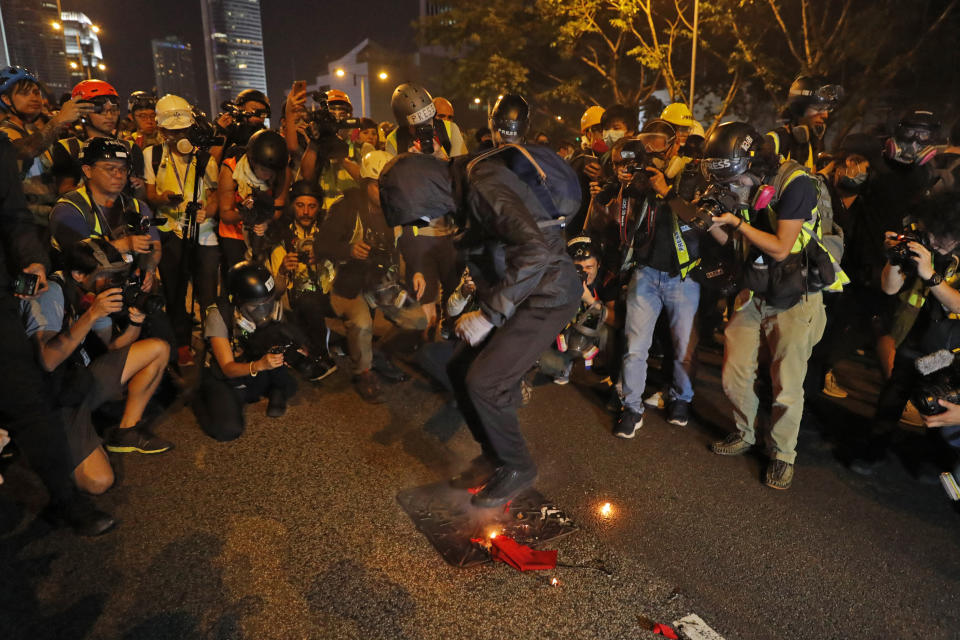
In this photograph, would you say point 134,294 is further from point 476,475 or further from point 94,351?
point 476,475

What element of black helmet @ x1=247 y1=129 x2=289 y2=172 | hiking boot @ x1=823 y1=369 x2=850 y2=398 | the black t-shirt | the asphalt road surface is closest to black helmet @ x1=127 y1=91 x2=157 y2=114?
black helmet @ x1=247 y1=129 x2=289 y2=172

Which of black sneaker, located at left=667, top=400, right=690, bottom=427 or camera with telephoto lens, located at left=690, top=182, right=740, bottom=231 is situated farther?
black sneaker, located at left=667, top=400, right=690, bottom=427

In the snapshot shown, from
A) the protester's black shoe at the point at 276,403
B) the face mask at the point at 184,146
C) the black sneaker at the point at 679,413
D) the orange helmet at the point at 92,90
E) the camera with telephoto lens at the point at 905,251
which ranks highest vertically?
the orange helmet at the point at 92,90

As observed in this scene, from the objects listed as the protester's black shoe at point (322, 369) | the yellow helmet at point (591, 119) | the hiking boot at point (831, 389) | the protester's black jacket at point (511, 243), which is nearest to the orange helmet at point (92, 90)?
the protester's black shoe at point (322, 369)

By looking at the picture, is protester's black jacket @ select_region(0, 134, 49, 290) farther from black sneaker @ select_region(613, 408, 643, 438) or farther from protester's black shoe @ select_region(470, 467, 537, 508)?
black sneaker @ select_region(613, 408, 643, 438)

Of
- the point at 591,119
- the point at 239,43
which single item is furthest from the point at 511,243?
the point at 239,43

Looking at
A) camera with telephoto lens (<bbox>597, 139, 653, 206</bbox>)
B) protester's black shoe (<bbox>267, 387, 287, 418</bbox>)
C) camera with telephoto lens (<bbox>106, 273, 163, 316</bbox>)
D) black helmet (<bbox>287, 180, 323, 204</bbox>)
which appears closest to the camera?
camera with telephoto lens (<bbox>106, 273, 163, 316</bbox>)

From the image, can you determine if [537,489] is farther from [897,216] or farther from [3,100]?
[3,100]

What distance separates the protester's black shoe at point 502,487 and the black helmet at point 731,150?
6.86 feet

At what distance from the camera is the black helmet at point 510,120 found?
337cm

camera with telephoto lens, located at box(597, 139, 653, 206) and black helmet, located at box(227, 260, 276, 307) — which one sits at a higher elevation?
camera with telephoto lens, located at box(597, 139, 653, 206)

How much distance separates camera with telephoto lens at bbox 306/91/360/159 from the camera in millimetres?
5914

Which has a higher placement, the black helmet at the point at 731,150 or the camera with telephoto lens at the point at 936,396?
the black helmet at the point at 731,150

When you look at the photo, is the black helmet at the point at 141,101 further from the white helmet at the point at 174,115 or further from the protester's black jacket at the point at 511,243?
the protester's black jacket at the point at 511,243
